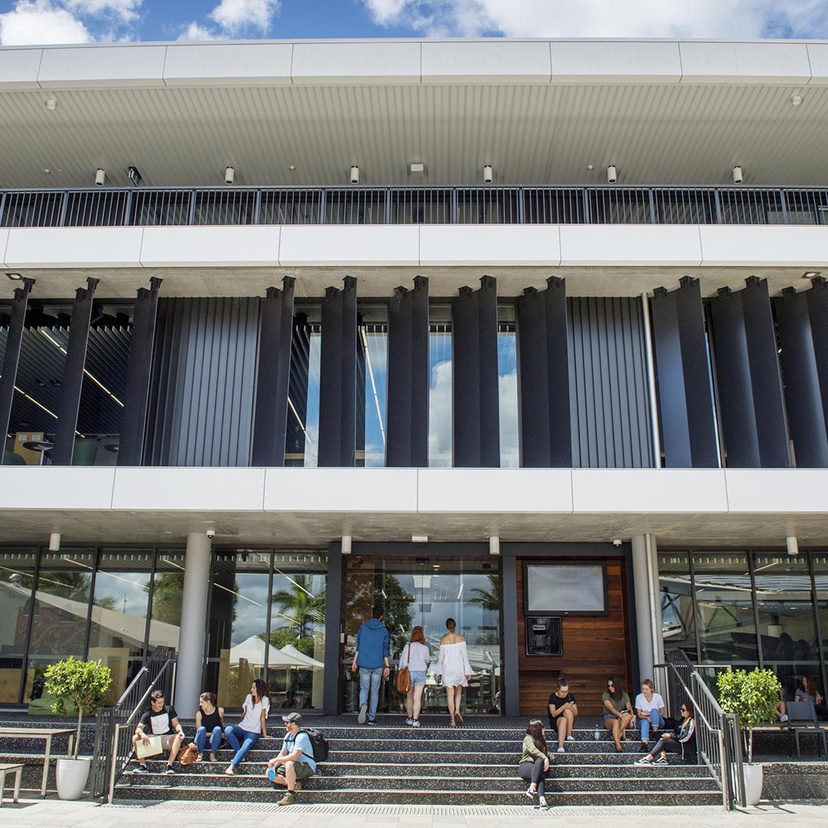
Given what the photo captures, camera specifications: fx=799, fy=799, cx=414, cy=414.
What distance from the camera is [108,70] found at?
533 inches

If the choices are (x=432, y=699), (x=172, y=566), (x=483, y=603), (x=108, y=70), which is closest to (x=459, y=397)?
(x=483, y=603)

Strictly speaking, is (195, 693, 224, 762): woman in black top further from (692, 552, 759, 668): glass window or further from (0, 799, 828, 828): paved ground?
(692, 552, 759, 668): glass window

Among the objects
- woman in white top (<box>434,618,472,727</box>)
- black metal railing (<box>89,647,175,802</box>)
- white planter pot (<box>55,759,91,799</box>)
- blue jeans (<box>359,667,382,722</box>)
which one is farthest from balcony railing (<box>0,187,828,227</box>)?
white planter pot (<box>55,759,91,799</box>)

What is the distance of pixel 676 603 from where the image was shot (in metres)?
14.5

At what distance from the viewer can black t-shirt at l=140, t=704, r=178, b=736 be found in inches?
417

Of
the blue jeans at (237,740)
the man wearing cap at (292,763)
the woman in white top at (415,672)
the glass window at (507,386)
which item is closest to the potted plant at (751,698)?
the woman in white top at (415,672)

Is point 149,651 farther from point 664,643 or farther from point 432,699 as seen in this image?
point 664,643

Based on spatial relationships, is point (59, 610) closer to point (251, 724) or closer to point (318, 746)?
point (251, 724)

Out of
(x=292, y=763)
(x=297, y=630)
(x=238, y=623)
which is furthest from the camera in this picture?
(x=238, y=623)

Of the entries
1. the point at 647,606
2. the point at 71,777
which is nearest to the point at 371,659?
the point at 71,777

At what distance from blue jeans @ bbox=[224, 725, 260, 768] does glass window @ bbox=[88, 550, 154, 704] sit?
14.7ft

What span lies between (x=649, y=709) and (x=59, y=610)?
34.3 ft

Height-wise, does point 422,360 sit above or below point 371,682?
above

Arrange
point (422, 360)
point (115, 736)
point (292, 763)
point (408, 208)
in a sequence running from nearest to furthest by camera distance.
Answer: point (292, 763)
point (115, 736)
point (422, 360)
point (408, 208)
